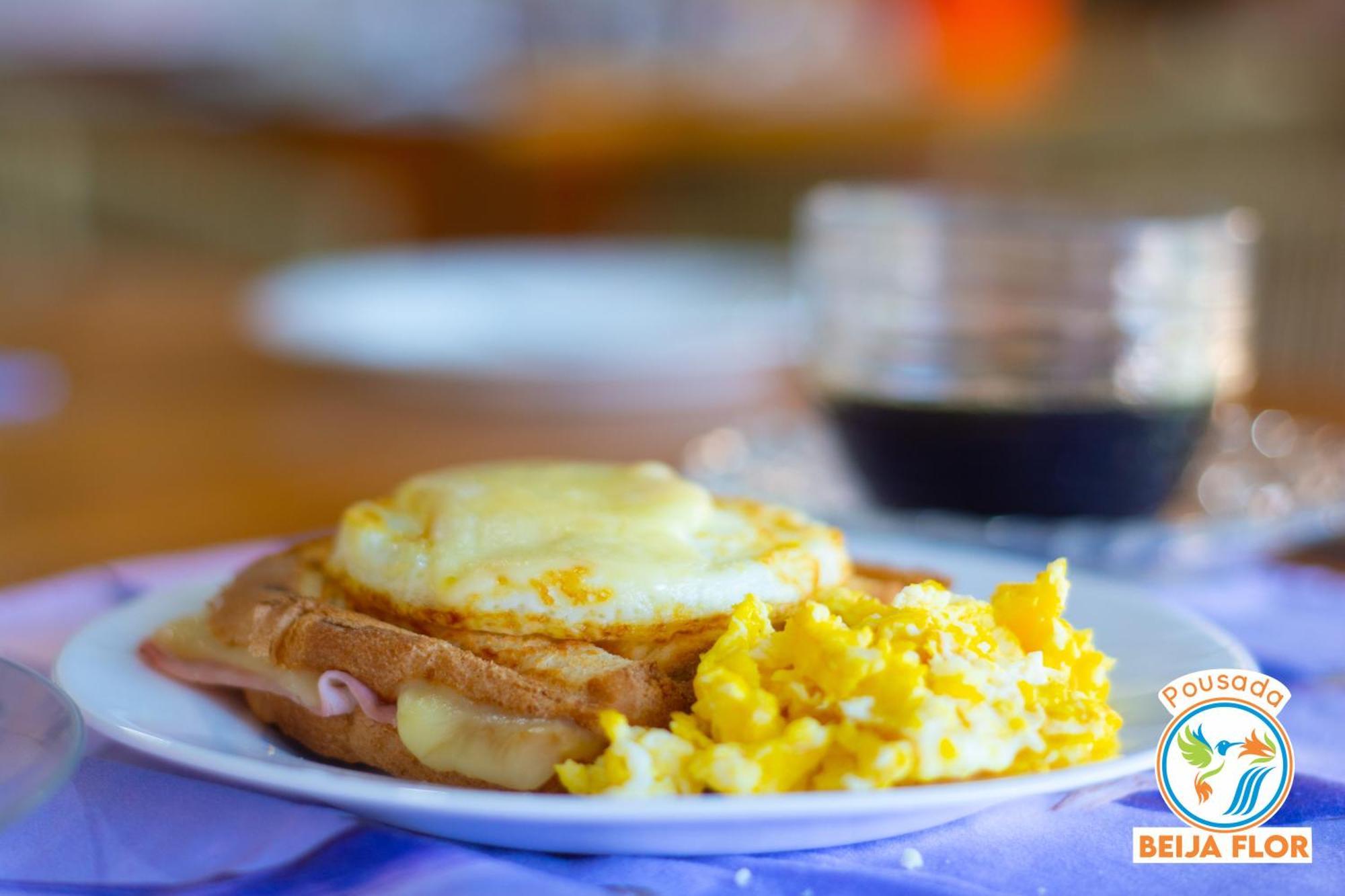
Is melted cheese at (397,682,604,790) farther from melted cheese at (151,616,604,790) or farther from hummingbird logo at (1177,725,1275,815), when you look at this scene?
hummingbird logo at (1177,725,1275,815)

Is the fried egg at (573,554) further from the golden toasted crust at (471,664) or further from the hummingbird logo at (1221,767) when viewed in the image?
the hummingbird logo at (1221,767)

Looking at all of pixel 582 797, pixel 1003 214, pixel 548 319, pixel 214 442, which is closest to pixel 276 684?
pixel 582 797

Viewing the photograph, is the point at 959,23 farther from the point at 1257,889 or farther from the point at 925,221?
the point at 1257,889

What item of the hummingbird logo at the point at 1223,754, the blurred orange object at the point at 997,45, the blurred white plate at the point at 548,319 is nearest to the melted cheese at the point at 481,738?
the hummingbird logo at the point at 1223,754

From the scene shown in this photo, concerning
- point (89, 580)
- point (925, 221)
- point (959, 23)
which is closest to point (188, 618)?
point (89, 580)

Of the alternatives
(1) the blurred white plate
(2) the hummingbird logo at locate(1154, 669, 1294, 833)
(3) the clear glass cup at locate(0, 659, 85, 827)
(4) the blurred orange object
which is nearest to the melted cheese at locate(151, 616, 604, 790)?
(3) the clear glass cup at locate(0, 659, 85, 827)

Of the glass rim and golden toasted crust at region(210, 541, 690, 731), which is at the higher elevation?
the glass rim

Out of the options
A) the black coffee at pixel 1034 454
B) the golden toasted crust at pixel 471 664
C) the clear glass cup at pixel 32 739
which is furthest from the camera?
the black coffee at pixel 1034 454
